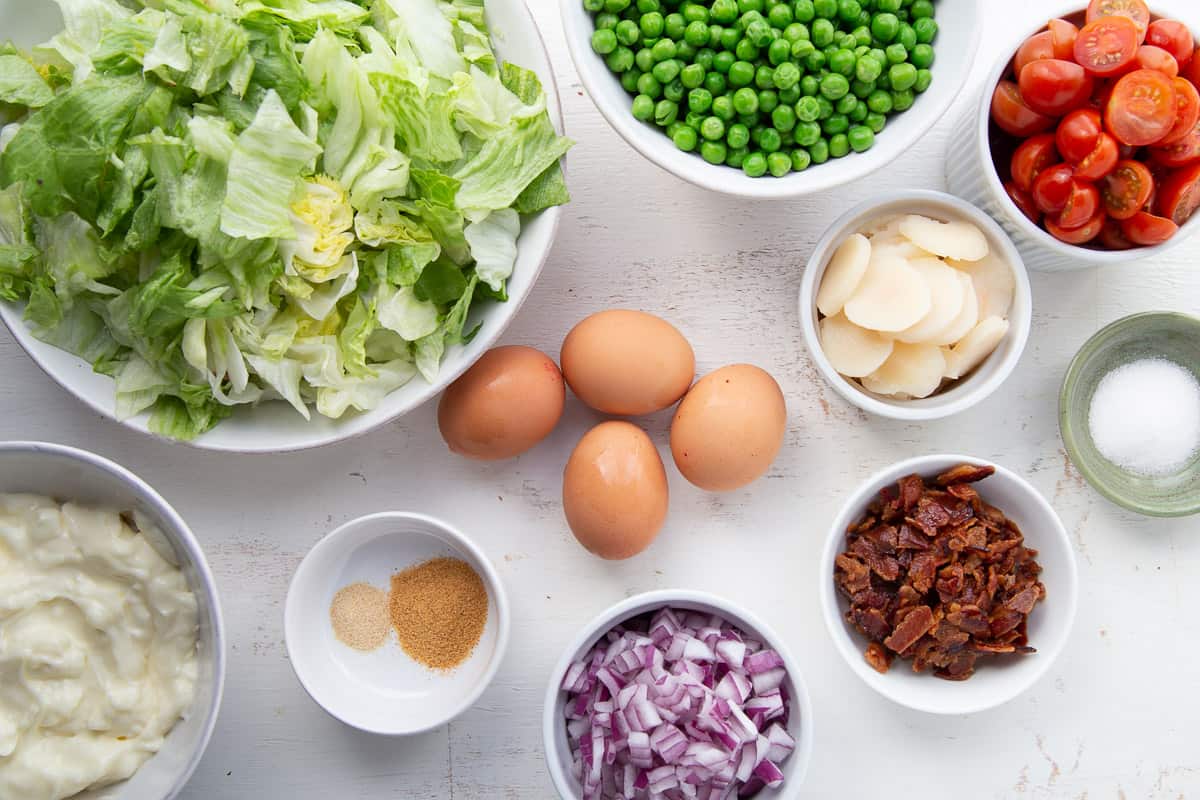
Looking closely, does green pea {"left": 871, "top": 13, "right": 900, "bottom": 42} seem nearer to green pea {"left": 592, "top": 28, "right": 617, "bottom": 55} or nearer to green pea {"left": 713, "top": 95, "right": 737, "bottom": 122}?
green pea {"left": 713, "top": 95, "right": 737, "bottom": 122}

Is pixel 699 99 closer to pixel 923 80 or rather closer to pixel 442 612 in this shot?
pixel 923 80

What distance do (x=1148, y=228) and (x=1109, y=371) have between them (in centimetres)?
33

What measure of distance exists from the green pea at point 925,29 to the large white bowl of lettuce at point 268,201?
1.80ft

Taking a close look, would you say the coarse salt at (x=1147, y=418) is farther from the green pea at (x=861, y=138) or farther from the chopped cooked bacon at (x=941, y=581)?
the green pea at (x=861, y=138)

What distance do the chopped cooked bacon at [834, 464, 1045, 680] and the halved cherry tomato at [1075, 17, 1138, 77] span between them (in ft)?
1.99

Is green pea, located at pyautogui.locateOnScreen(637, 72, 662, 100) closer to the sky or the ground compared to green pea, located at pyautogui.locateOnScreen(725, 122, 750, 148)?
closer to the sky

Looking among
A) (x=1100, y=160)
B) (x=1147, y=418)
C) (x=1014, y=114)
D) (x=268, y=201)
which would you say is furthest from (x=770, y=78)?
(x=1147, y=418)

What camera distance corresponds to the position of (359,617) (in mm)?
1686

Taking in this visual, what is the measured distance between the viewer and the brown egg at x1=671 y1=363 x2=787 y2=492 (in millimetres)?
1532

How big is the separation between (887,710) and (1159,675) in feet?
1.58

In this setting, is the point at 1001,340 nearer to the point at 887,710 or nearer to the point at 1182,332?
the point at 1182,332

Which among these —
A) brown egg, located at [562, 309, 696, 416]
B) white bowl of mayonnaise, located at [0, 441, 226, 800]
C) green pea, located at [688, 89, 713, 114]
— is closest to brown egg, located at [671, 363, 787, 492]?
brown egg, located at [562, 309, 696, 416]

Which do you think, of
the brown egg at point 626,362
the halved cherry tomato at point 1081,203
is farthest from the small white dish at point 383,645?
the halved cherry tomato at point 1081,203

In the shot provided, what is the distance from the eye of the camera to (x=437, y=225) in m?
1.39
